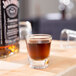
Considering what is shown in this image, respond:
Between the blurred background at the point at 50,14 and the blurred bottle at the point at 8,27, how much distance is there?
2.46 metres

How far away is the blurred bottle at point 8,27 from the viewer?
2.60 feet

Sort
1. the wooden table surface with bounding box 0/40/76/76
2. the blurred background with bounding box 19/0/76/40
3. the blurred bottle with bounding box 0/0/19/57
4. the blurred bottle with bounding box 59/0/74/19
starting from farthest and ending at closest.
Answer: the blurred bottle with bounding box 59/0/74/19 < the blurred background with bounding box 19/0/76/40 < the blurred bottle with bounding box 0/0/19/57 < the wooden table surface with bounding box 0/40/76/76

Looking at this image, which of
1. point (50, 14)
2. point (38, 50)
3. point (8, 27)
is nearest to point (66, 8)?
point (50, 14)

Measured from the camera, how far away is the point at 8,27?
813 mm

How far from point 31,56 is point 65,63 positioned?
119mm

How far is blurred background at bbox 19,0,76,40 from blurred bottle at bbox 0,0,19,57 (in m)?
2.46

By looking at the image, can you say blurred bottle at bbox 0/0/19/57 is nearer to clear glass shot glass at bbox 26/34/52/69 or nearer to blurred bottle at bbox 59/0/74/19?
clear glass shot glass at bbox 26/34/52/69

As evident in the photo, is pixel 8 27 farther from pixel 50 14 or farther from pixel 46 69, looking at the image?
pixel 50 14

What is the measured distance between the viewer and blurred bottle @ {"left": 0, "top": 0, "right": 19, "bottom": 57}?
79 centimetres

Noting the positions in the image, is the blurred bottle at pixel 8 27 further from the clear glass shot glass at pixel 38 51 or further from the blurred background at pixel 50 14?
the blurred background at pixel 50 14

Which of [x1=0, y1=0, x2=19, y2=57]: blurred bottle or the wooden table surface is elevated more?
[x1=0, y1=0, x2=19, y2=57]: blurred bottle

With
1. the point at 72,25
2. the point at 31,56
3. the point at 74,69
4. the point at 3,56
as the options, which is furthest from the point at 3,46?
the point at 72,25

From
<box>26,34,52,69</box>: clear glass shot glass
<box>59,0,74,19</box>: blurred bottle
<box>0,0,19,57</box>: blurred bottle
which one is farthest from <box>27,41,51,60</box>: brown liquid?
<box>59,0,74,19</box>: blurred bottle

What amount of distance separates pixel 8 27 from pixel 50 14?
181 inches
